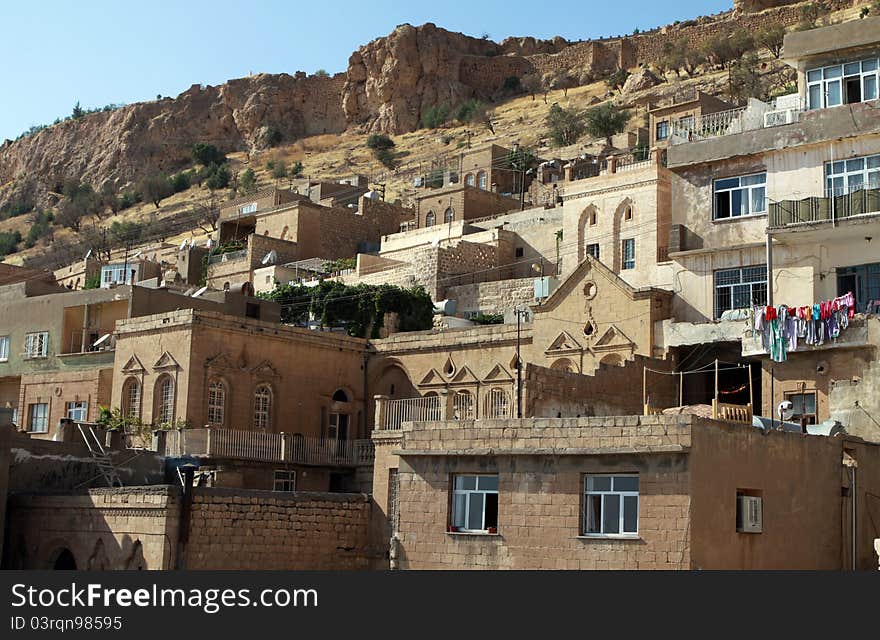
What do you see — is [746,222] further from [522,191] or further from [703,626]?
[522,191]

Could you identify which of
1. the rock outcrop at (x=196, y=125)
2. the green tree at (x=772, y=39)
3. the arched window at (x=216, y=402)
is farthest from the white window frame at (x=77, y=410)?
the rock outcrop at (x=196, y=125)

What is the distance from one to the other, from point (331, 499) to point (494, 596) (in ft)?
45.6

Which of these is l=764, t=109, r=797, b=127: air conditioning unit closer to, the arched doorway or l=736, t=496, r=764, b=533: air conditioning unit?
l=736, t=496, r=764, b=533: air conditioning unit

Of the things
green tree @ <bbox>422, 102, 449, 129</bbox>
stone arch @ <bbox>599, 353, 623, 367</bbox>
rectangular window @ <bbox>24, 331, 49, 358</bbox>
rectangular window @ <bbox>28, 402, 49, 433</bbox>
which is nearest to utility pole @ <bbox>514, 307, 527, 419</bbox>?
stone arch @ <bbox>599, 353, 623, 367</bbox>

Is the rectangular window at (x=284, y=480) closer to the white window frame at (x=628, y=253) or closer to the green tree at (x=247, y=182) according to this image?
the white window frame at (x=628, y=253)

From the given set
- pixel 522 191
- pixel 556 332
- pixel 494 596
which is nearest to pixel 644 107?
pixel 522 191

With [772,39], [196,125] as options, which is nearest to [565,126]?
[772,39]

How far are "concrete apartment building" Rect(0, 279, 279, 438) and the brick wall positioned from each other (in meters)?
13.5

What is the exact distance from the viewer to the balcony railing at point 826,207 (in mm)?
32562

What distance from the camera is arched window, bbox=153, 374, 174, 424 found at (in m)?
38.9

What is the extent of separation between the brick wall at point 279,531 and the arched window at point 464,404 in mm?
6609

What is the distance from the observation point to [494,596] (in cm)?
1731

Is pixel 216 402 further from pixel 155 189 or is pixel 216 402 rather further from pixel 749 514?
pixel 155 189

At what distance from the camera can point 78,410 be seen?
42.9 m
